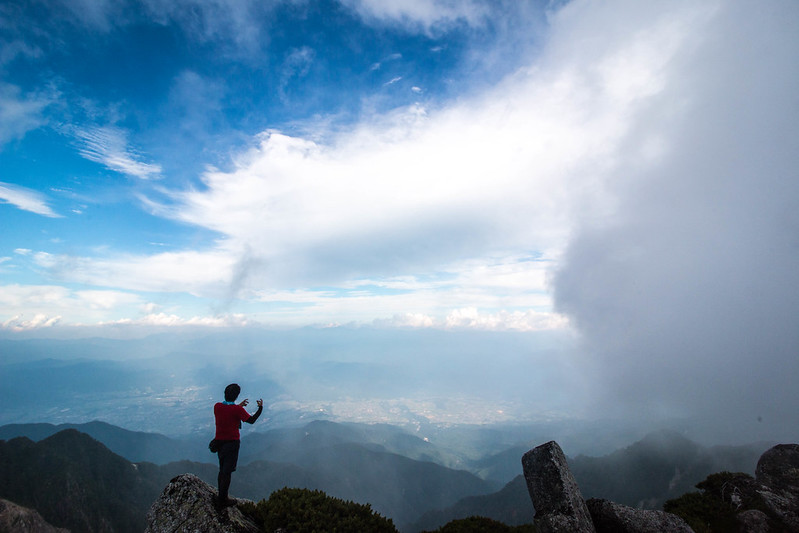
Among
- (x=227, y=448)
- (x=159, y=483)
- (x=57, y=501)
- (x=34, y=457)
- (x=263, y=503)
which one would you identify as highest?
(x=227, y=448)

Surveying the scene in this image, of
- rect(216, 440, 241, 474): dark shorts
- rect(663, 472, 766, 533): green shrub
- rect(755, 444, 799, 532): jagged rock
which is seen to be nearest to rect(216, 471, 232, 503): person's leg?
rect(216, 440, 241, 474): dark shorts

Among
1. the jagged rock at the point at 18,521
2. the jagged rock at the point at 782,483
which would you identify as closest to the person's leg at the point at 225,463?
the jagged rock at the point at 782,483

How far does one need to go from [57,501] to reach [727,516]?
188 m

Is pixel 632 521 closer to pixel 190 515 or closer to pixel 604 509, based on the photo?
pixel 604 509

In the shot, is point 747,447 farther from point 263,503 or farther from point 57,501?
point 57,501

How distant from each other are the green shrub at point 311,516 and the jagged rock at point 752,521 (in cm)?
1722

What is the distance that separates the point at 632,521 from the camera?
13688 millimetres

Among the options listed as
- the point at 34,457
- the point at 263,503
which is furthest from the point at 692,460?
the point at 34,457

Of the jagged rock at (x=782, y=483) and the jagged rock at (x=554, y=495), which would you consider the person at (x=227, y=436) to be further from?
the jagged rock at (x=782, y=483)

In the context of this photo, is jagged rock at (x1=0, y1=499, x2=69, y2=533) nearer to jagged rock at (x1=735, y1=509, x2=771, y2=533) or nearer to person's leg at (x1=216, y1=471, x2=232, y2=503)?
person's leg at (x1=216, y1=471, x2=232, y2=503)

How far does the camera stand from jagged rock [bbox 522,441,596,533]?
1284 cm

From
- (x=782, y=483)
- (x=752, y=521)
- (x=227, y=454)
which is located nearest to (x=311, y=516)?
(x=227, y=454)

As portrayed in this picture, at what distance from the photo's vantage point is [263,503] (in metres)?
14.0

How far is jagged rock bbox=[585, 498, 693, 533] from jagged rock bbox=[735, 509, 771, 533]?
4.61 m
